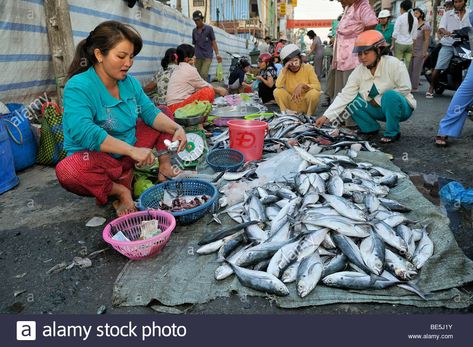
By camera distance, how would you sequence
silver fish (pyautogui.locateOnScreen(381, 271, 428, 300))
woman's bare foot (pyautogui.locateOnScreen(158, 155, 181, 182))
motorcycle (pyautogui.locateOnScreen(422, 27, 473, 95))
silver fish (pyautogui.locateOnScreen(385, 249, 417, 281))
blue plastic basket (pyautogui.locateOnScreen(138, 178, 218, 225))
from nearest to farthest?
silver fish (pyautogui.locateOnScreen(381, 271, 428, 300)) → silver fish (pyautogui.locateOnScreen(385, 249, 417, 281)) → blue plastic basket (pyautogui.locateOnScreen(138, 178, 218, 225)) → woman's bare foot (pyautogui.locateOnScreen(158, 155, 181, 182)) → motorcycle (pyautogui.locateOnScreen(422, 27, 473, 95))

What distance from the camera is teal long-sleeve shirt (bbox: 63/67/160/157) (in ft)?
8.63

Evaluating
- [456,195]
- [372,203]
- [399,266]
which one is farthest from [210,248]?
[456,195]

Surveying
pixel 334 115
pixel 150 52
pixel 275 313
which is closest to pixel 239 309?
pixel 275 313

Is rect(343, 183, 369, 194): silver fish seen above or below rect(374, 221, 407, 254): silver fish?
above

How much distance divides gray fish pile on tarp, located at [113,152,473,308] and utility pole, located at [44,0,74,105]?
3763mm

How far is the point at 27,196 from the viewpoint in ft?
12.0

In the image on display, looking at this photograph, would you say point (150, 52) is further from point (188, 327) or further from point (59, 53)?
point (188, 327)

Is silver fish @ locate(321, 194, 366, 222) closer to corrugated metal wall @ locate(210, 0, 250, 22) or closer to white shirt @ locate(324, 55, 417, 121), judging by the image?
white shirt @ locate(324, 55, 417, 121)

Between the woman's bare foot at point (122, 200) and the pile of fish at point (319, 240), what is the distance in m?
0.90

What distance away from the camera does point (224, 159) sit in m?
4.14

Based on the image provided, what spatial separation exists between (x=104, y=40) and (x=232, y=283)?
6.81 ft

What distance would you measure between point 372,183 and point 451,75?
6.98 meters

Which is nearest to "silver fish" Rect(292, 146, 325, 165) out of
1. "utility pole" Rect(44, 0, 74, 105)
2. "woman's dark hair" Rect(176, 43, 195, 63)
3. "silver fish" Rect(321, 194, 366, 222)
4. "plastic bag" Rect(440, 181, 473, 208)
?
"silver fish" Rect(321, 194, 366, 222)

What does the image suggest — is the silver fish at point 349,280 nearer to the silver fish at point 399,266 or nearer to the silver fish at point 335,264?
the silver fish at point 335,264
